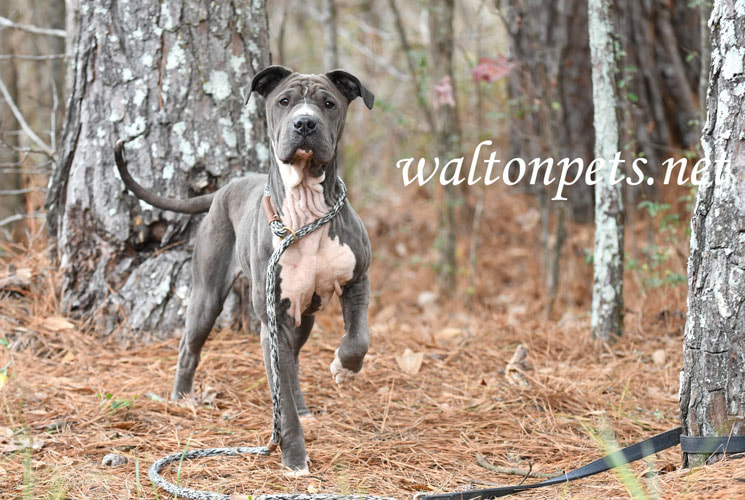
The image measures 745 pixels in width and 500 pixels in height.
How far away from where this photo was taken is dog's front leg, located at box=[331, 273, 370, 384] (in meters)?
3.38

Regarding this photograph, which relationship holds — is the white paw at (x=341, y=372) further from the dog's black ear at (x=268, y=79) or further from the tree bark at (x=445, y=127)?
the tree bark at (x=445, y=127)

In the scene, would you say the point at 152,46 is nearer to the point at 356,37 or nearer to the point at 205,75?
the point at 205,75

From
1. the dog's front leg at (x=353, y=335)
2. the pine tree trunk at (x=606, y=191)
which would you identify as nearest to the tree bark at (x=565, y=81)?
the pine tree trunk at (x=606, y=191)

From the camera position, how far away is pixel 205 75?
4.97 metres

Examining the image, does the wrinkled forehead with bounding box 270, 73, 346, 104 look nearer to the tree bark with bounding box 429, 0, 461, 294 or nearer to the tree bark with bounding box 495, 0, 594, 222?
the tree bark with bounding box 429, 0, 461, 294

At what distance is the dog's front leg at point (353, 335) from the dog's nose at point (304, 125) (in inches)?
30.4

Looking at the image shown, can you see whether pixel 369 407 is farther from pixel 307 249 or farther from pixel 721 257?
pixel 721 257

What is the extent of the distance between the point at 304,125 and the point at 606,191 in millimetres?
2589

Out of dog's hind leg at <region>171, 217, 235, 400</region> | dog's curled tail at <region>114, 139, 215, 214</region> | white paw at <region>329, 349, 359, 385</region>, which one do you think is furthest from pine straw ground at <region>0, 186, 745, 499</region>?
dog's curled tail at <region>114, 139, 215, 214</region>

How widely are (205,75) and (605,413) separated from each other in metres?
3.20

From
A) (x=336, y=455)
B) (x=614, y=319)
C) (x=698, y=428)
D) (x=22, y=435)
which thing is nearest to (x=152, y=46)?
(x=22, y=435)

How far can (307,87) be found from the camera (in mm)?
3344

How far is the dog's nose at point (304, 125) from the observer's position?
3.13 m

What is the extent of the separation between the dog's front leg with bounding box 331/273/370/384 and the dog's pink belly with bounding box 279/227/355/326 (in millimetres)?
111
